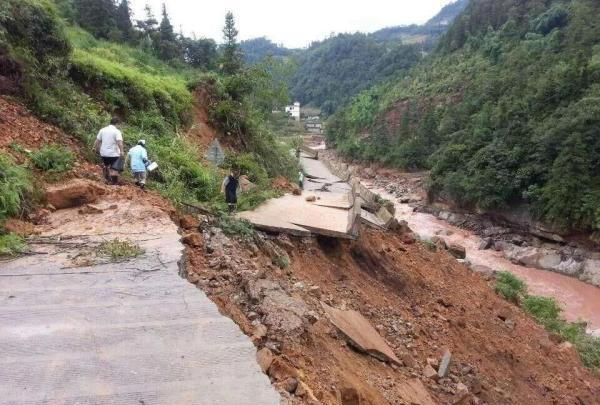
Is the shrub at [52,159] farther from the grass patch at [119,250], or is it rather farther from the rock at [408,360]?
the rock at [408,360]

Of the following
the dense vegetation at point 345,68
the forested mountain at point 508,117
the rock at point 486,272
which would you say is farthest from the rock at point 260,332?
the dense vegetation at point 345,68

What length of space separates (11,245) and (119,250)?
3.95 ft

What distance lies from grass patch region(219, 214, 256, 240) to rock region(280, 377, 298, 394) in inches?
128

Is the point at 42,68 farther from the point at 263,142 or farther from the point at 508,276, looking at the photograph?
the point at 508,276

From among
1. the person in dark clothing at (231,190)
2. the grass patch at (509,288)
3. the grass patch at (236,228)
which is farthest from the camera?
the grass patch at (509,288)

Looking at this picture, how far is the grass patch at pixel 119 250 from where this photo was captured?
541cm

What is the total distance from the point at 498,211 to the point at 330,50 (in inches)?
3768

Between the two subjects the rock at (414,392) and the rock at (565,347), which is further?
the rock at (565,347)

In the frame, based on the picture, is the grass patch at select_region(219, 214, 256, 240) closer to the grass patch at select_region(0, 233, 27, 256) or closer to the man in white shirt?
the man in white shirt

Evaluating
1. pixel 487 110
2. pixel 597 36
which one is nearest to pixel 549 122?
pixel 487 110

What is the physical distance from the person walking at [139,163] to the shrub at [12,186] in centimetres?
159

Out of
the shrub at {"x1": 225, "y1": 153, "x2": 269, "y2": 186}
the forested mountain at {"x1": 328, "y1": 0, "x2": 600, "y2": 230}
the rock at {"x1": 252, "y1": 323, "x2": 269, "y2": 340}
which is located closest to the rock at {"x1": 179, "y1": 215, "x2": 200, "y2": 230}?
the rock at {"x1": 252, "y1": 323, "x2": 269, "y2": 340}

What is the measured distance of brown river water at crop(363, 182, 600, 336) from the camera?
18.7 meters

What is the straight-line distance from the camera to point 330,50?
117812 millimetres
